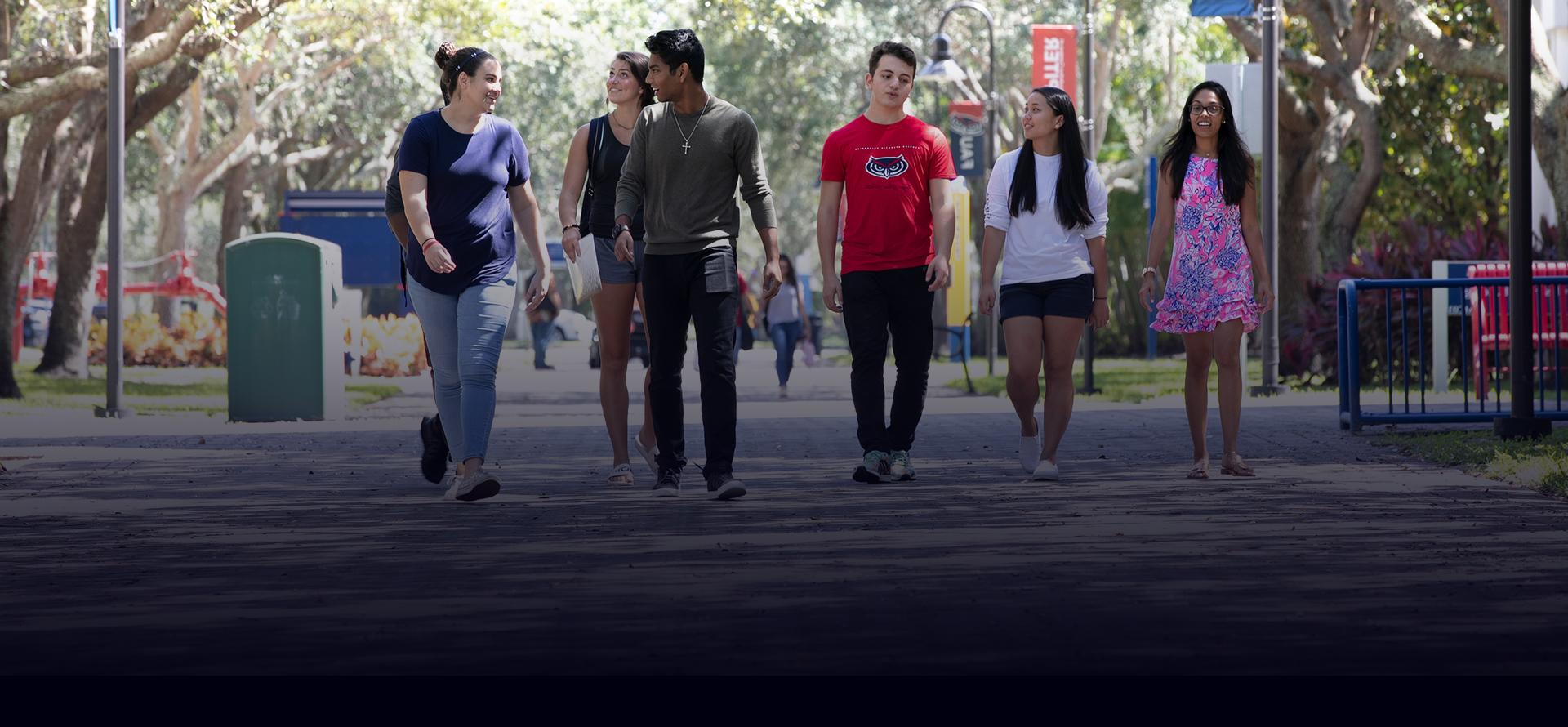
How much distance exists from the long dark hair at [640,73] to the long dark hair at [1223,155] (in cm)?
225

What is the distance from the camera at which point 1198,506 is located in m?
9.14

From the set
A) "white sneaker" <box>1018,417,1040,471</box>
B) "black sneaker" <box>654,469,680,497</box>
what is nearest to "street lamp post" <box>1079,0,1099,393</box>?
"white sneaker" <box>1018,417,1040,471</box>

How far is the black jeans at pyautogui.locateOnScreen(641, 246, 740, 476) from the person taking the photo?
9.53 m

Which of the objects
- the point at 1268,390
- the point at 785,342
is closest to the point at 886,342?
the point at 1268,390

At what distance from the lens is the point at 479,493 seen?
959 cm

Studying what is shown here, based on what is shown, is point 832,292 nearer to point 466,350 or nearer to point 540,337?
point 466,350

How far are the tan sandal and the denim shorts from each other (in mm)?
972

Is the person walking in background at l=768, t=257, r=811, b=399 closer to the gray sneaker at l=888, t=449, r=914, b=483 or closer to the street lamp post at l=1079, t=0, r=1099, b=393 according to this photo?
the street lamp post at l=1079, t=0, r=1099, b=393

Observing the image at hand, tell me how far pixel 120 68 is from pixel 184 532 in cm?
1045

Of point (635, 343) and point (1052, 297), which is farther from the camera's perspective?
point (635, 343)

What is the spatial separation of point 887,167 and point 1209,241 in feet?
4.84

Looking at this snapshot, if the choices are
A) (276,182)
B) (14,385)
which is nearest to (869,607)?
(14,385)

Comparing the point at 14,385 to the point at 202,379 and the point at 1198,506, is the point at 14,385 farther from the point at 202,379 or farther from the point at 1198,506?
the point at 1198,506

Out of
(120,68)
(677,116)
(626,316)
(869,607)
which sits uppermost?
(120,68)
